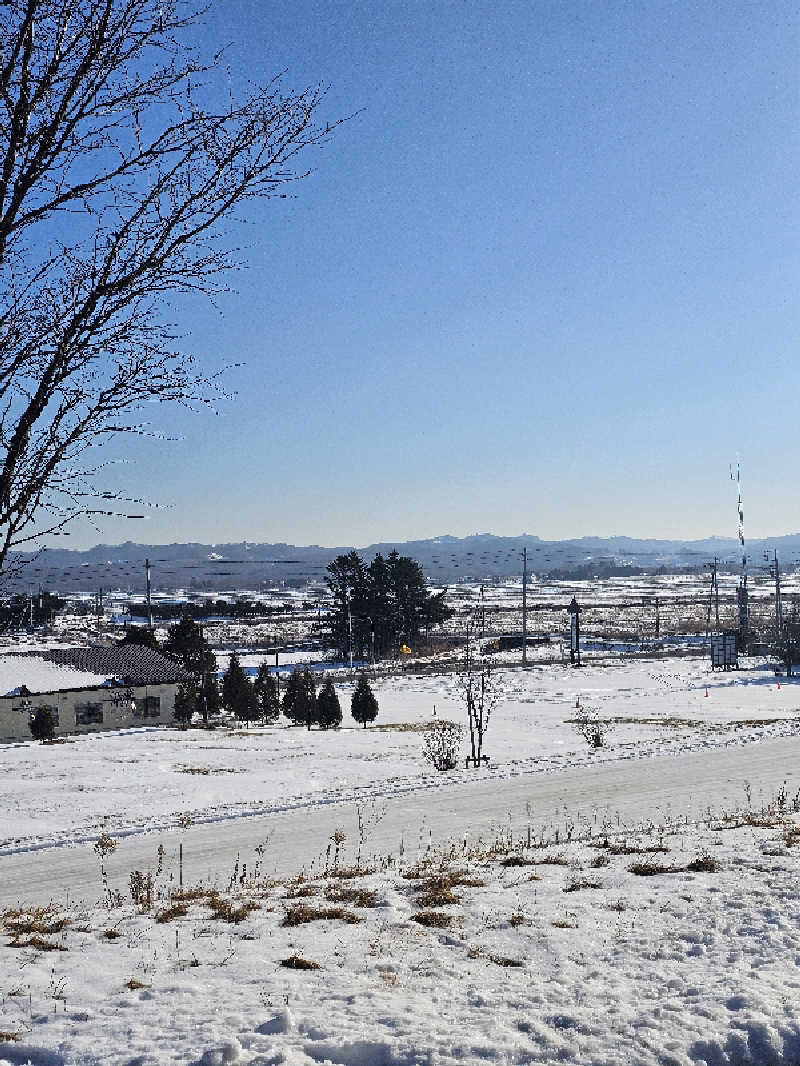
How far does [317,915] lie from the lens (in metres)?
7.18

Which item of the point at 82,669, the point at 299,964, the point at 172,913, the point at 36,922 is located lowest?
the point at 82,669

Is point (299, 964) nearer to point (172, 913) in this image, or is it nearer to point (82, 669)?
point (172, 913)

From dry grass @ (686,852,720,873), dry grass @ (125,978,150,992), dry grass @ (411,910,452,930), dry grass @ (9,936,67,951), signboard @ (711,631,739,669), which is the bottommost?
signboard @ (711,631,739,669)

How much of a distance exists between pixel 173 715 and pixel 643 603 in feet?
308

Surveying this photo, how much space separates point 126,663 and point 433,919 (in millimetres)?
35166

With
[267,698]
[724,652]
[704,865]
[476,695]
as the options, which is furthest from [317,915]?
[724,652]

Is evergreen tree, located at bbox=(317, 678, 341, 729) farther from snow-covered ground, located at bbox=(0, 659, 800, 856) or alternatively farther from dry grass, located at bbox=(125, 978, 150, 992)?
dry grass, located at bbox=(125, 978, 150, 992)

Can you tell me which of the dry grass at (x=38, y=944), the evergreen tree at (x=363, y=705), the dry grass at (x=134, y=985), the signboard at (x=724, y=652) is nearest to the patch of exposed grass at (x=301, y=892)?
the dry grass at (x=38, y=944)

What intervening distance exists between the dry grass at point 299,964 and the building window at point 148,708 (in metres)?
33.2

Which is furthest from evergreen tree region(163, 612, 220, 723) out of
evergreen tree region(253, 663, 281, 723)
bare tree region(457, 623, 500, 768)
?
bare tree region(457, 623, 500, 768)

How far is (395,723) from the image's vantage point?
1442 inches

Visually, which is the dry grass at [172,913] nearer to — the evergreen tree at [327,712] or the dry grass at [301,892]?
the dry grass at [301,892]

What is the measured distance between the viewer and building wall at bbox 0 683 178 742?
110ft

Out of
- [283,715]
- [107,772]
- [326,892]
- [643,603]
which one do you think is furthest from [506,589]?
[326,892]
